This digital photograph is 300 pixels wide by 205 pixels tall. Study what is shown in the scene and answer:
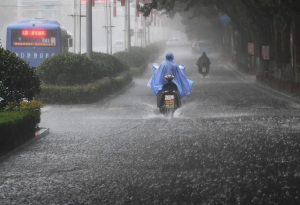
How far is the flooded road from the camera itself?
8703mm

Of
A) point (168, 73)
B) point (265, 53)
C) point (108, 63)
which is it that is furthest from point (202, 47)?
point (168, 73)

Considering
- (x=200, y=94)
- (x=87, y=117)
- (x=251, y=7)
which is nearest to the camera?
(x=87, y=117)

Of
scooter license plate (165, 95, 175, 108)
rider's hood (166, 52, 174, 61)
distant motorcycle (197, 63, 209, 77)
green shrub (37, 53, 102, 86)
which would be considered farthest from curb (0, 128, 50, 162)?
distant motorcycle (197, 63, 209, 77)

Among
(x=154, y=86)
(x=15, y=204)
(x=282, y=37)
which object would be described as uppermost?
(x=282, y=37)

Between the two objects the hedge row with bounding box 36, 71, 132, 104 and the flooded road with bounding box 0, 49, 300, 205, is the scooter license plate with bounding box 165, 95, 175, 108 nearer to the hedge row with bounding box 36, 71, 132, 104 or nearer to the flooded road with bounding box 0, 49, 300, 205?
the flooded road with bounding box 0, 49, 300, 205

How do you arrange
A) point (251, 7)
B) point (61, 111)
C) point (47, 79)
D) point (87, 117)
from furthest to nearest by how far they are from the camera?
point (251, 7)
point (47, 79)
point (61, 111)
point (87, 117)

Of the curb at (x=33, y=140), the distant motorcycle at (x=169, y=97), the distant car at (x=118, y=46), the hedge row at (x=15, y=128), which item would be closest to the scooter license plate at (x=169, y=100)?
the distant motorcycle at (x=169, y=97)

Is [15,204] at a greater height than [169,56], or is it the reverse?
[169,56]

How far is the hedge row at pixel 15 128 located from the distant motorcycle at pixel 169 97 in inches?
193

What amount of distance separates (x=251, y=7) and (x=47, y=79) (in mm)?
12027

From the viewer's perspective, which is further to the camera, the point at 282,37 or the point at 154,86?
the point at 282,37

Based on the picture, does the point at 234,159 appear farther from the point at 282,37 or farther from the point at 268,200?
the point at 282,37

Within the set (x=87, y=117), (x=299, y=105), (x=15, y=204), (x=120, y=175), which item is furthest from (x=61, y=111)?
(x=15, y=204)

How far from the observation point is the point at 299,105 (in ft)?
76.3
